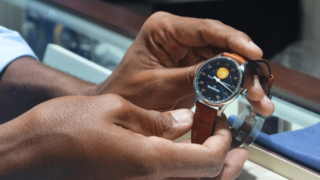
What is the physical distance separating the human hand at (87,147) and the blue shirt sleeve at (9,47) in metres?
0.55

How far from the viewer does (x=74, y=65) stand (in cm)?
106

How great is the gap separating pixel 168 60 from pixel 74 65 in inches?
16.4

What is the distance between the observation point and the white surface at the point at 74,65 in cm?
102

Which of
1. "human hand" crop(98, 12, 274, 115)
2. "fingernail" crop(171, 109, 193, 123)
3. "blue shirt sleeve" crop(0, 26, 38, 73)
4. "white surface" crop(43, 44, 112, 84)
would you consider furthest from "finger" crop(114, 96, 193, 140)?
"blue shirt sleeve" crop(0, 26, 38, 73)

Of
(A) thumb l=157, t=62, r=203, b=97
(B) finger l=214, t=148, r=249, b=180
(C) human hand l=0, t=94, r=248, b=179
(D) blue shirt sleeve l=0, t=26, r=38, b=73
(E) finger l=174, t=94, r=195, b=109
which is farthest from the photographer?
(D) blue shirt sleeve l=0, t=26, r=38, b=73

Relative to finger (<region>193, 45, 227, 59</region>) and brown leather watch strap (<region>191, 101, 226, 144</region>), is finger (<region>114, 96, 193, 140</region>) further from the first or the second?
finger (<region>193, 45, 227, 59</region>)

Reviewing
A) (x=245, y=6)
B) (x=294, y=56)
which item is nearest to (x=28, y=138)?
(x=294, y=56)

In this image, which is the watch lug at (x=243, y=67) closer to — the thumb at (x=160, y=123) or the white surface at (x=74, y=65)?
the thumb at (x=160, y=123)

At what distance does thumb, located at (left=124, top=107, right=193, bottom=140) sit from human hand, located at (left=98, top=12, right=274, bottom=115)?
0.10 m

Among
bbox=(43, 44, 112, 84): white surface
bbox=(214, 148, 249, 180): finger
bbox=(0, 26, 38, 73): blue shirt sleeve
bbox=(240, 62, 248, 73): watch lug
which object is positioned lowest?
bbox=(43, 44, 112, 84): white surface

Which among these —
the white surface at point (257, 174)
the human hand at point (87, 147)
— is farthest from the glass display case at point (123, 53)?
the human hand at point (87, 147)

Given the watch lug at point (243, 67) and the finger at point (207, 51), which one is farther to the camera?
the finger at point (207, 51)

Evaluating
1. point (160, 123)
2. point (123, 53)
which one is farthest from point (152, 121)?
point (123, 53)

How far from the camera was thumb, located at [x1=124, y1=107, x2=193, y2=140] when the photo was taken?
1.72 ft
